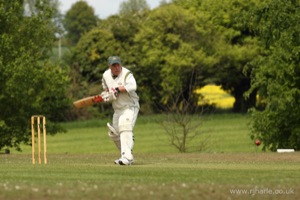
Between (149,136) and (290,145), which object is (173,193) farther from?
(149,136)

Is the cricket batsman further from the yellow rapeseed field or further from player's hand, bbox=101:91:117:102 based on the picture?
the yellow rapeseed field

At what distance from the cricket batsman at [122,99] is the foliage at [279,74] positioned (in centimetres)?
1297

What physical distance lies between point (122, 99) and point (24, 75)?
14.6m

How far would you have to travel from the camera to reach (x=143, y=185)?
16750 millimetres

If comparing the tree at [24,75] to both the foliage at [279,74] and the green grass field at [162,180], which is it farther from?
the green grass field at [162,180]

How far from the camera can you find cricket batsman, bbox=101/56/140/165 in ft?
73.8

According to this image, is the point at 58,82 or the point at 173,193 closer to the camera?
the point at 173,193

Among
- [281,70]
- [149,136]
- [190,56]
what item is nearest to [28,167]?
[281,70]

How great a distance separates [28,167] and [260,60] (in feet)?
57.8

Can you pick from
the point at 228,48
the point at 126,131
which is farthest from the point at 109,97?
the point at 228,48

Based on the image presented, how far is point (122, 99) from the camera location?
2292cm

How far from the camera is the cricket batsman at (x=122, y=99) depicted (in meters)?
22.5

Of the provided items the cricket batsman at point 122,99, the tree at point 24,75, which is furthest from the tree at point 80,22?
the cricket batsman at point 122,99

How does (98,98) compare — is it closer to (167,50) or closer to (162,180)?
(162,180)
